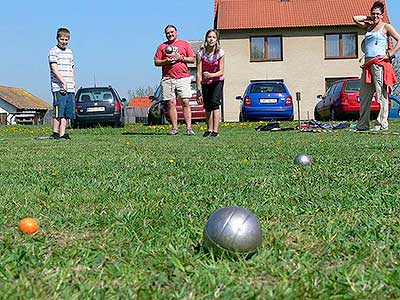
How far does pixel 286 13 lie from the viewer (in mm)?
38781

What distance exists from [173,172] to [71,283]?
3.01 metres

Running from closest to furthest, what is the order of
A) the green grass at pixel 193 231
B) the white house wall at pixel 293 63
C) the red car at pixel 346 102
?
the green grass at pixel 193 231 < the red car at pixel 346 102 < the white house wall at pixel 293 63

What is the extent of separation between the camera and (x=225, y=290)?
2.04 m

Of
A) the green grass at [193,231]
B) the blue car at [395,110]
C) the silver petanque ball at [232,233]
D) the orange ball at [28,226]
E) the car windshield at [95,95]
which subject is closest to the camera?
the green grass at [193,231]

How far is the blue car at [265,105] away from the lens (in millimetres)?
21672

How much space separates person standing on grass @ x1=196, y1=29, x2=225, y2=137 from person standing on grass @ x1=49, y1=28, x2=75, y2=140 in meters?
2.22

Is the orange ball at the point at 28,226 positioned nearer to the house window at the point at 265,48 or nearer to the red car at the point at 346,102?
the red car at the point at 346,102

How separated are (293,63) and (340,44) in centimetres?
306

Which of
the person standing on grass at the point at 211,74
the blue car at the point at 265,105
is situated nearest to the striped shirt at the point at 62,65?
the person standing on grass at the point at 211,74

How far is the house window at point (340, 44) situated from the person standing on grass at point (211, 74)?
28031mm

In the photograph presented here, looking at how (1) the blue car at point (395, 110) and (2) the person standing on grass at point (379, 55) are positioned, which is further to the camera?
(1) the blue car at point (395, 110)

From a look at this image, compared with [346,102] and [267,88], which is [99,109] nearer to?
[267,88]

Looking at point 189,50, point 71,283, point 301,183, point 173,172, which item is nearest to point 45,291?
point 71,283

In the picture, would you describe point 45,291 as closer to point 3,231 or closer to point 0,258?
point 0,258
